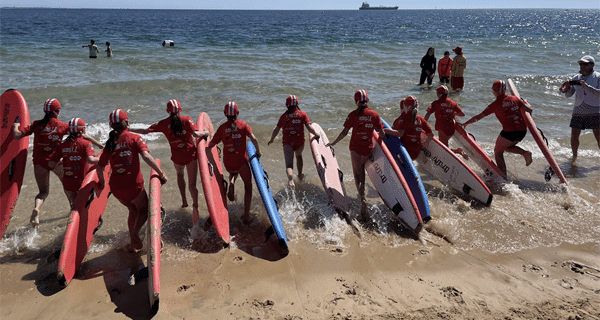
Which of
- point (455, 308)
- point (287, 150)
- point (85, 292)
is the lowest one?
point (85, 292)

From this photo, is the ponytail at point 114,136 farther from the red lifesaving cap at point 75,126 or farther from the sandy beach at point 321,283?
the sandy beach at point 321,283

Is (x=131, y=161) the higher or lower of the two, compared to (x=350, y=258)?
higher

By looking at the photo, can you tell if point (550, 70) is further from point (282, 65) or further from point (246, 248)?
point (246, 248)

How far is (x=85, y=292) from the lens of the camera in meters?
4.22

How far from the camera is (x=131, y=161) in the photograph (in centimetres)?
443

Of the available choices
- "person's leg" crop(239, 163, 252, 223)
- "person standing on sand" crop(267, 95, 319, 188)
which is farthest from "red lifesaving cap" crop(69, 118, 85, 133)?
"person standing on sand" crop(267, 95, 319, 188)

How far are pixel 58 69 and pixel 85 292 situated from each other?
16443 mm

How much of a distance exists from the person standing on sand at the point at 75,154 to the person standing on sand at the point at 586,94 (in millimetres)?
8102

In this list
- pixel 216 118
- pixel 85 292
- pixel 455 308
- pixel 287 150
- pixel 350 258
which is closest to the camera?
pixel 455 308

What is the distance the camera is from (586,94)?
24.2 feet

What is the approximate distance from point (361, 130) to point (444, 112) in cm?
232

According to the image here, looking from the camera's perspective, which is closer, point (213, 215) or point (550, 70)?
point (213, 215)

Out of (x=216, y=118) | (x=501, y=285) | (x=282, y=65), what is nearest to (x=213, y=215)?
(x=501, y=285)

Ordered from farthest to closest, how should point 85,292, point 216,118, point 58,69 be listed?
1. point 58,69
2. point 216,118
3. point 85,292
